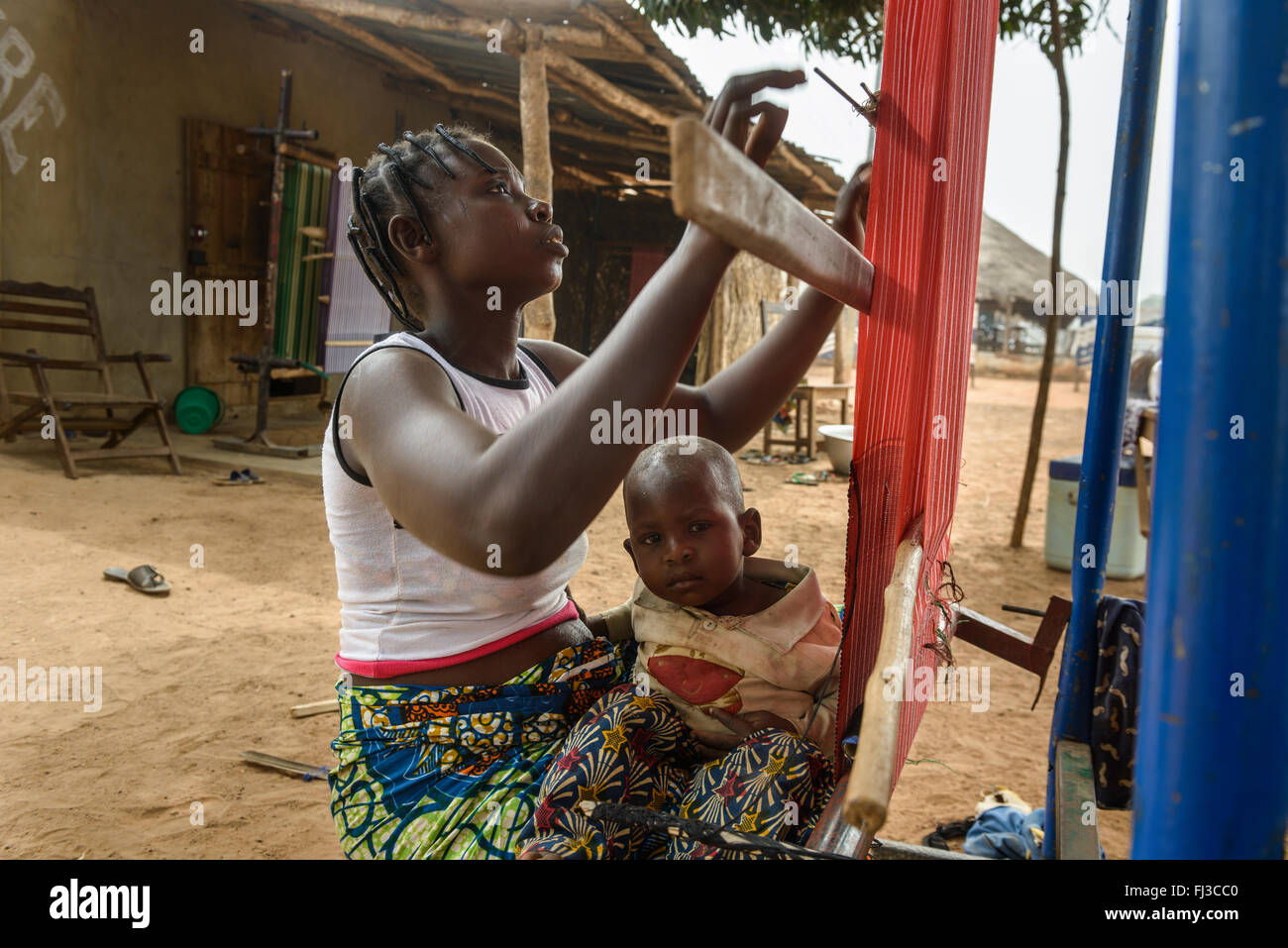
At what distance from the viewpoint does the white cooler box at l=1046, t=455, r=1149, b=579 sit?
557 cm

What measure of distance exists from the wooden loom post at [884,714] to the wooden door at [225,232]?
8524 millimetres

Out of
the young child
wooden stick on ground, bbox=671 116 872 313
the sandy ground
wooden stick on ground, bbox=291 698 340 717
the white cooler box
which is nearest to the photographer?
wooden stick on ground, bbox=671 116 872 313

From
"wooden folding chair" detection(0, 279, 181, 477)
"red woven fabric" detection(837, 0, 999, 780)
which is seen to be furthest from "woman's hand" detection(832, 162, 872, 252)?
"wooden folding chair" detection(0, 279, 181, 477)

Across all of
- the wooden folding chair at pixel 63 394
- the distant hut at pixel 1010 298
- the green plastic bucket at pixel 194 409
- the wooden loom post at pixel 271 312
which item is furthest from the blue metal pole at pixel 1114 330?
the distant hut at pixel 1010 298

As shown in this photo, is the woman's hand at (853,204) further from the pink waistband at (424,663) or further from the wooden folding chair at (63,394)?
the wooden folding chair at (63,394)

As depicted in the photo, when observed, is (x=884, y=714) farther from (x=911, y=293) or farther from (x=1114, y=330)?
(x=1114, y=330)

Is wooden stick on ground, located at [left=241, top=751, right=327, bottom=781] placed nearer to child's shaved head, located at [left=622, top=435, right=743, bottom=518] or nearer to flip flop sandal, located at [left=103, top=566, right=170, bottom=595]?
flip flop sandal, located at [left=103, top=566, right=170, bottom=595]

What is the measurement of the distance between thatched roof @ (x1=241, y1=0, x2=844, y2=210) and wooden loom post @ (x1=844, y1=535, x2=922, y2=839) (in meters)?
6.38

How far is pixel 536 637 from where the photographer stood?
4.49 feet

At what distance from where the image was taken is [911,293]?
970mm

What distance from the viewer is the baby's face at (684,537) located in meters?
1.40

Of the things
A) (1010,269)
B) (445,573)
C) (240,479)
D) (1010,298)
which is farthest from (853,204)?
(1010,269)

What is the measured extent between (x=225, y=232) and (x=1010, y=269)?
27.4m
